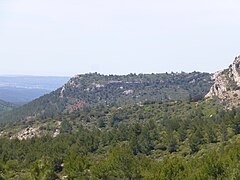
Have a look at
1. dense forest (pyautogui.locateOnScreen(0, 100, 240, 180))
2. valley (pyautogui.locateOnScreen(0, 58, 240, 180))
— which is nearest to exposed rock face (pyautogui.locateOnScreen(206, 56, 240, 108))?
valley (pyautogui.locateOnScreen(0, 58, 240, 180))

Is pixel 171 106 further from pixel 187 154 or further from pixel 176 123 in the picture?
pixel 187 154

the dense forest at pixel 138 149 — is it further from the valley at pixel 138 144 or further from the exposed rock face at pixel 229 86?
the exposed rock face at pixel 229 86

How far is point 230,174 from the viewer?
178 ft

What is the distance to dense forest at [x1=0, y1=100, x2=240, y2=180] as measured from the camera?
60.2m

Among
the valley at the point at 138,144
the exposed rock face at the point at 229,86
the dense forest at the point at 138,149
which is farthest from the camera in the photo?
the exposed rock face at the point at 229,86

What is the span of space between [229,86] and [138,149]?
73.9 metres

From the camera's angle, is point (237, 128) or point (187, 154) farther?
point (237, 128)

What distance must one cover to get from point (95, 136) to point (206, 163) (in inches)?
2085

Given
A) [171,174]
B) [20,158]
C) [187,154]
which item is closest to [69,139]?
[20,158]

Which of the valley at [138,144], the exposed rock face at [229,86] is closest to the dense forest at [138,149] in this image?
the valley at [138,144]

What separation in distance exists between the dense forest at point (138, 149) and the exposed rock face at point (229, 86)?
16.2ft

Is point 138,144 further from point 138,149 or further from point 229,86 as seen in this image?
point 229,86

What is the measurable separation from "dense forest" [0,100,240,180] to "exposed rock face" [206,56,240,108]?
493cm

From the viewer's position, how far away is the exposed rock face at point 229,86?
142062 millimetres
